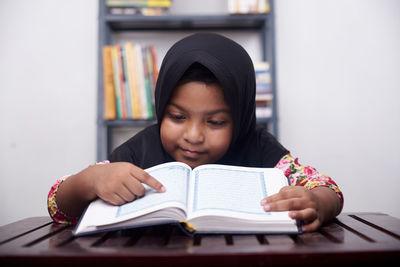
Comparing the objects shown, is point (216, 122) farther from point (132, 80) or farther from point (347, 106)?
point (347, 106)

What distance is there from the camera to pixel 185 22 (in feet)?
6.42

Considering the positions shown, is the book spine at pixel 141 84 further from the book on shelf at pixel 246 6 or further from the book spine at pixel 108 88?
the book on shelf at pixel 246 6

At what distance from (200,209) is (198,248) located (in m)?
0.11

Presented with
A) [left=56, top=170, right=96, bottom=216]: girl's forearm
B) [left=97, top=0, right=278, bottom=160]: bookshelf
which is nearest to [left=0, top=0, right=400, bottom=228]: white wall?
[left=97, top=0, right=278, bottom=160]: bookshelf

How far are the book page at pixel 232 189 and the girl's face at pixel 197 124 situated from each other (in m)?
0.18

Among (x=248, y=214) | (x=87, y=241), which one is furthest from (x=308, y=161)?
(x=87, y=241)

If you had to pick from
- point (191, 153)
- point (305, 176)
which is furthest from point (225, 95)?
point (305, 176)

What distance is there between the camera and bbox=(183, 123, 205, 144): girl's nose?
0.94 m

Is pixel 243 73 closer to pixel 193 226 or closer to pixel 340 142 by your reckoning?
pixel 193 226

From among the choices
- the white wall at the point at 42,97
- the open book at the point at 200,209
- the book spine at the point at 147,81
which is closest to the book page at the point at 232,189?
the open book at the point at 200,209

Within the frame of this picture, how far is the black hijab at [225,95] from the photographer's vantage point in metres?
1.00

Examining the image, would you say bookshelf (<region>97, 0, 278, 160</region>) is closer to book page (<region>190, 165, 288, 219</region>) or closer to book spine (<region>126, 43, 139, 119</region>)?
book spine (<region>126, 43, 139, 119</region>)

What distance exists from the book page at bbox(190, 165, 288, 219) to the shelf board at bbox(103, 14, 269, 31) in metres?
1.27

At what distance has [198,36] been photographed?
1090 mm
